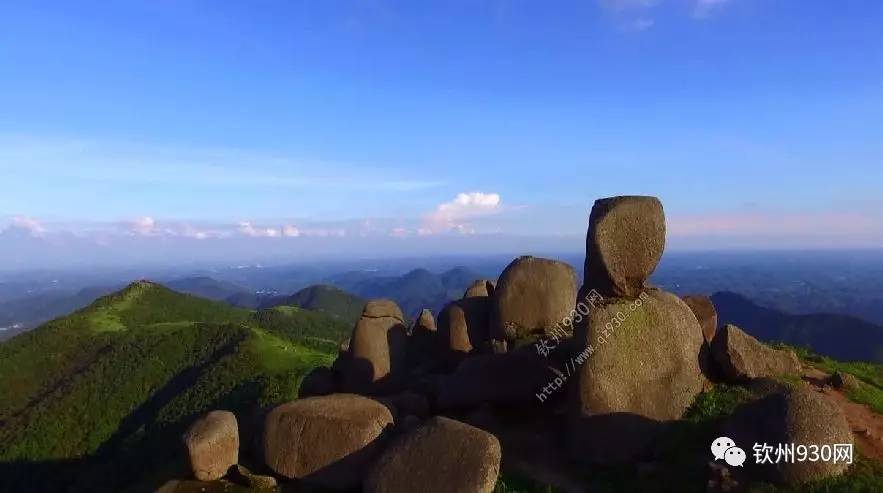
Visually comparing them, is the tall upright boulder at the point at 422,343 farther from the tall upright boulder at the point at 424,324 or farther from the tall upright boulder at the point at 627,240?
the tall upright boulder at the point at 627,240

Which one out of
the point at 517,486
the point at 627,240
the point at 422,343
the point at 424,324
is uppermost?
the point at 627,240

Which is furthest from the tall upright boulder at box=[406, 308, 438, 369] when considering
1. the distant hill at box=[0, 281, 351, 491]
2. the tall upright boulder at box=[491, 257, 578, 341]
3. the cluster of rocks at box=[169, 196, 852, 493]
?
the distant hill at box=[0, 281, 351, 491]

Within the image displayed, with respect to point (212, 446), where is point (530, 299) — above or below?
above

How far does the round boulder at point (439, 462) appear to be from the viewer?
15328 millimetres

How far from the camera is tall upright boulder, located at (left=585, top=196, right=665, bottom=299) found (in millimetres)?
19625

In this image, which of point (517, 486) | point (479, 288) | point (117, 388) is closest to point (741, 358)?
point (517, 486)

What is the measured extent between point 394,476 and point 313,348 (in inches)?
4799

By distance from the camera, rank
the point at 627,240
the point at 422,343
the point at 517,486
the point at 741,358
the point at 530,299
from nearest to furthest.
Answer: the point at 517,486 → the point at 741,358 → the point at 627,240 → the point at 530,299 → the point at 422,343

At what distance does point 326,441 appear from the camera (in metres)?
17.6

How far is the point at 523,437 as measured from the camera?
19734 mm

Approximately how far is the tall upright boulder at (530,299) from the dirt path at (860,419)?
956 centimetres

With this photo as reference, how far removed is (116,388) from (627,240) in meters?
118

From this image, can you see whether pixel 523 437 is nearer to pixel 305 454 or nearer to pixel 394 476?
pixel 394 476

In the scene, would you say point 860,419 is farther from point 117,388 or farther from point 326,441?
point 117,388
